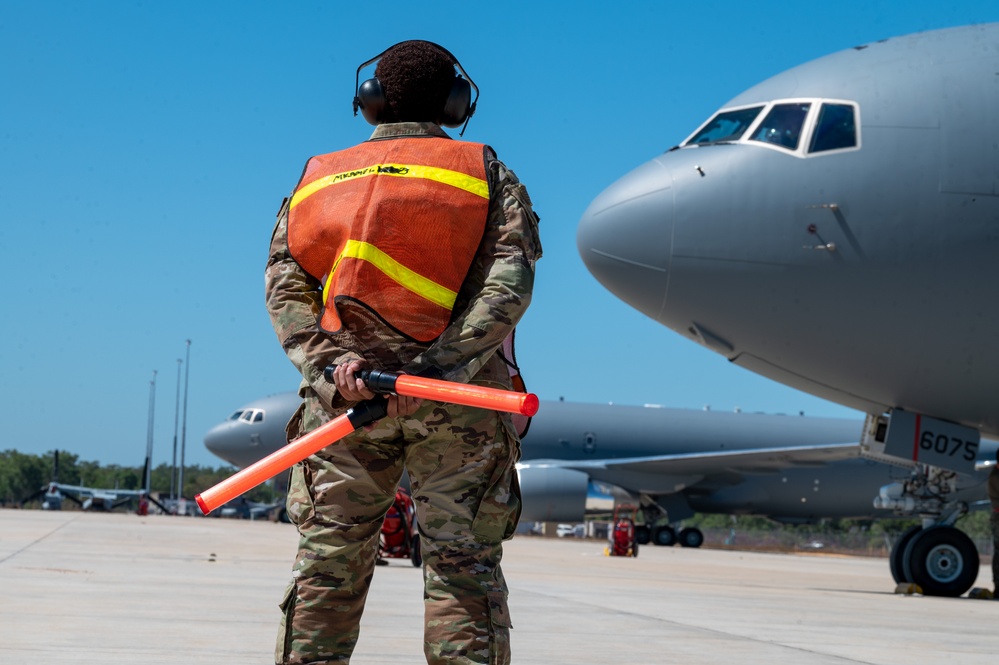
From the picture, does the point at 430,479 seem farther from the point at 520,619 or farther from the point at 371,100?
the point at 520,619

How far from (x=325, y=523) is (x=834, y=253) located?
6.80 meters

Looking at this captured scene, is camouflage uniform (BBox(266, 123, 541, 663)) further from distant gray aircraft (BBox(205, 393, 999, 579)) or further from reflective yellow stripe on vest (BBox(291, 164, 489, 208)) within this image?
distant gray aircraft (BBox(205, 393, 999, 579))

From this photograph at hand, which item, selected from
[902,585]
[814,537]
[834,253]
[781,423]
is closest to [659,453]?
[781,423]

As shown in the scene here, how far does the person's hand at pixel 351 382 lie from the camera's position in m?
3.01

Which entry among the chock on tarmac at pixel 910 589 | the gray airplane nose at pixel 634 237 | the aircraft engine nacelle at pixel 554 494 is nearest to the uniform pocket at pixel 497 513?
the gray airplane nose at pixel 634 237

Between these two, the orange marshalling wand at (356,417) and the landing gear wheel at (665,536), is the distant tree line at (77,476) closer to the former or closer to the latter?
the landing gear wheel at (665,536)

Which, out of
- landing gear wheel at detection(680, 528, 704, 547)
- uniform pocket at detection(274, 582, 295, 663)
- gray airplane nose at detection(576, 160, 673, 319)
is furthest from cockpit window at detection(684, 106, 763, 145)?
landing gear wheel at detection(680, 528, 704, 547)

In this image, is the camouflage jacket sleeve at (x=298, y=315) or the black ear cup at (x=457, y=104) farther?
the black ear cup at (x=457, y=104)

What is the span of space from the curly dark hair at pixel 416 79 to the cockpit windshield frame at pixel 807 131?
252 inches

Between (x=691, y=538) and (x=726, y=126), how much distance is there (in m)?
23.3

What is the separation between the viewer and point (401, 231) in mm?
3201

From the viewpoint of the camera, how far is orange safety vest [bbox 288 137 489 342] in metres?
3.17

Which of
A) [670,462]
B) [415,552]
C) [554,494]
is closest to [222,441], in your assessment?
[554,494]

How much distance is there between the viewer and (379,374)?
301 cm
